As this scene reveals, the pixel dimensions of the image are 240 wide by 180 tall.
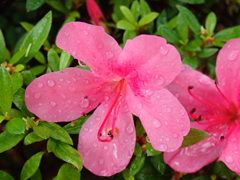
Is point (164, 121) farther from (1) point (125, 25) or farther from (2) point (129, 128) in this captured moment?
(1) point (125, 25)

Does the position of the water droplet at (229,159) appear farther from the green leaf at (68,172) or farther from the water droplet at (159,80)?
the green leaf at (68,172)

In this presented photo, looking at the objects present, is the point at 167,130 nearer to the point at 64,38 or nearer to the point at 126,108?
the point at 126,108

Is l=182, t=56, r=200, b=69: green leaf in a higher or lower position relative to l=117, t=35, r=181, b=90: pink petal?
lower

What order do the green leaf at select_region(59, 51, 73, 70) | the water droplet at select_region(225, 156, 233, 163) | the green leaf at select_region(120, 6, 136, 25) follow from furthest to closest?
the green leaf at select_region(120, 6, 136, 25) → the green leaf at select_region(59, 51, 73, 70) → the water droplet at select_region(225, 156, 233, 163)

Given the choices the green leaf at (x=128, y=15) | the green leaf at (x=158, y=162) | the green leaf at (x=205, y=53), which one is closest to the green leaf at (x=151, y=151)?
the green leaf at (x=158, y=162)

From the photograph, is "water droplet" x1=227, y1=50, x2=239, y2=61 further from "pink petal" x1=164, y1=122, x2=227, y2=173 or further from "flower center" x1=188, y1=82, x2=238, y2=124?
"pink petal" x1=164, y1=122, x2=227, y2=173

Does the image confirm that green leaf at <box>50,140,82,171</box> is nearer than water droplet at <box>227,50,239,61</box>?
Yes

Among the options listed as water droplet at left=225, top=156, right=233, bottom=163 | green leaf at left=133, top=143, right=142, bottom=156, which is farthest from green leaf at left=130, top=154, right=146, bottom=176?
water droplet at left=225, top=156, right=233, bottom=163

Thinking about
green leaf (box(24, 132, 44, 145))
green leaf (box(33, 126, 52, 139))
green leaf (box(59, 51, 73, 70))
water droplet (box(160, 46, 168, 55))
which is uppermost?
water droplet (box(160, 46, 168, 55))
